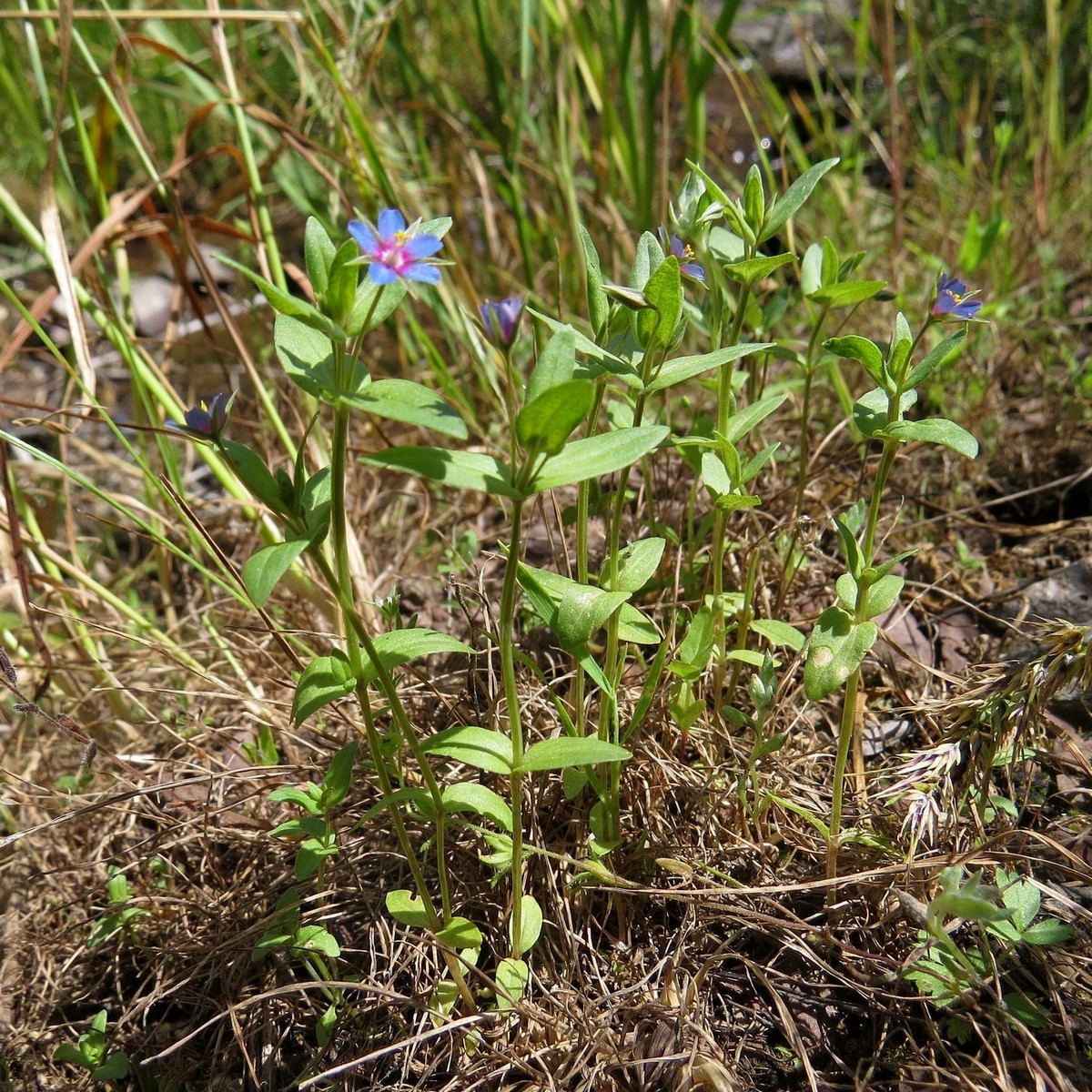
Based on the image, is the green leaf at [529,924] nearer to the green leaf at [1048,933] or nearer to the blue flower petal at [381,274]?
the green leaf at [1048,933]

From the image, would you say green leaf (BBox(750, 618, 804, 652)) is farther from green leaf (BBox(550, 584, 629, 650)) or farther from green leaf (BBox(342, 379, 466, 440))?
green leaf (BBox(342, 379, 466, 440))

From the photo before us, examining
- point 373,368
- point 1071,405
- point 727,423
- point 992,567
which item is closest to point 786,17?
point 373,368

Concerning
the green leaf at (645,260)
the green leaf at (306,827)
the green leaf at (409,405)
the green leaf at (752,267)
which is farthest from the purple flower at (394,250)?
the green leaf at (306,827)

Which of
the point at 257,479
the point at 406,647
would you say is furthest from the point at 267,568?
the point at 406,647

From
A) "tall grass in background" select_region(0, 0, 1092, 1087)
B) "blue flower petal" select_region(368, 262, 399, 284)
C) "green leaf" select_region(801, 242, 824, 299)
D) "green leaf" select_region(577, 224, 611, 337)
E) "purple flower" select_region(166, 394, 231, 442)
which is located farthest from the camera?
"tall grass in background" select_region(0, 0, 1092, 1087)

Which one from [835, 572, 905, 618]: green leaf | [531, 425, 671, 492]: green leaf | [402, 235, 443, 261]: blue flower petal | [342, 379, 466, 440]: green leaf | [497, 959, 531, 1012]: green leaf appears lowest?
[497, 959, 531, 1012]: green leaf

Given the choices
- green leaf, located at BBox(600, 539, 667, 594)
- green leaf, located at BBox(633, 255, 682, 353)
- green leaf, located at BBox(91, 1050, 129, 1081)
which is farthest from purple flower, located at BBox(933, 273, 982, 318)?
green leaf, located at BBox(91, 1050, 129, 1081)

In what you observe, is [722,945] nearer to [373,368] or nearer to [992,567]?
[992,567]
